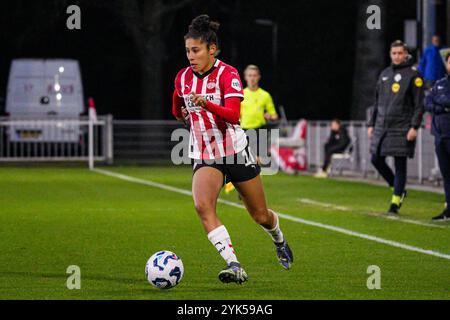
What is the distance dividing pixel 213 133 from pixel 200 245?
3.08m

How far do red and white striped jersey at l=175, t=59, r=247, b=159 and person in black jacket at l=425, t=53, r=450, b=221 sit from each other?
607 centimetres

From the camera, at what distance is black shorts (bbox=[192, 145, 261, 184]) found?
34.7ft

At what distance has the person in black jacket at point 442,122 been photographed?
16125 mm

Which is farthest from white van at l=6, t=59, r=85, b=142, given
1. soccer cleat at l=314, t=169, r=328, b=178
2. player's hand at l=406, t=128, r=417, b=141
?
player's hand at l=406, t=128, r=417, b=141

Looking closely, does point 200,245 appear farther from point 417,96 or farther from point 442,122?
point 417,96

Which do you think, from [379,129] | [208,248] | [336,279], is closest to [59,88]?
[379,129]

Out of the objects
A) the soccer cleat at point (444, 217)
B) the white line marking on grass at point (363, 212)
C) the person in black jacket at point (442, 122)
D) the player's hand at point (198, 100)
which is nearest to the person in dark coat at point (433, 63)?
the white line marking on grass at point (363, 212)

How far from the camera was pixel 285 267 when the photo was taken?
443 inches

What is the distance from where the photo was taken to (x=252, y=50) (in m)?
58.0

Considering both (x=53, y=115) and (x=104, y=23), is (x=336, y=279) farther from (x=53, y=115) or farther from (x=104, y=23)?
(x=104, y=23)

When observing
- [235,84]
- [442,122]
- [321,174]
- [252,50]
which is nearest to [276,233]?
[235,84]

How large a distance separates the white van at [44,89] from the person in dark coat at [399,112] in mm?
19760

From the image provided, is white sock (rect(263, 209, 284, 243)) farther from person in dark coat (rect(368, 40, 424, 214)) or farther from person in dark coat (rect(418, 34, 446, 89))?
person in dark coat (rect(418, 34, 446, 89))
